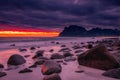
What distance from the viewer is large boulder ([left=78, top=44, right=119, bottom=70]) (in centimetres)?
759

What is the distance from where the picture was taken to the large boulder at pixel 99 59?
299 inches

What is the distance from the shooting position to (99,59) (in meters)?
7.95

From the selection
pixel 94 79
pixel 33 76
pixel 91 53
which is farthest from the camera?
pixel 91 53

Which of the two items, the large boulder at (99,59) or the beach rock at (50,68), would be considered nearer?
the beach rock at (50,68)

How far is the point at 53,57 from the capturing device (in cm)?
1081

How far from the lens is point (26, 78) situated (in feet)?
20.9

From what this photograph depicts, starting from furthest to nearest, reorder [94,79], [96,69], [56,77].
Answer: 1. [96,69]
2. [94,79]
3. [56,77]

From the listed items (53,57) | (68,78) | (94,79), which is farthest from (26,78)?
(53,57)

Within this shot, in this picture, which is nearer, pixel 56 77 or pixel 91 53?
pixel 56 77

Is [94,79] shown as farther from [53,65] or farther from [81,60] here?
[81,60]

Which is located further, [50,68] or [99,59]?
[99,59]

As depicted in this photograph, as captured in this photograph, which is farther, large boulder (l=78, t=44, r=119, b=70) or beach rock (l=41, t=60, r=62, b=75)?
large boulder (l=78, t=44, r=119, b=70)

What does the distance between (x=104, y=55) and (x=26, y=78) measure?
135 inches

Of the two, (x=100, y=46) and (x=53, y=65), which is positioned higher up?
(x=100, y=46)
